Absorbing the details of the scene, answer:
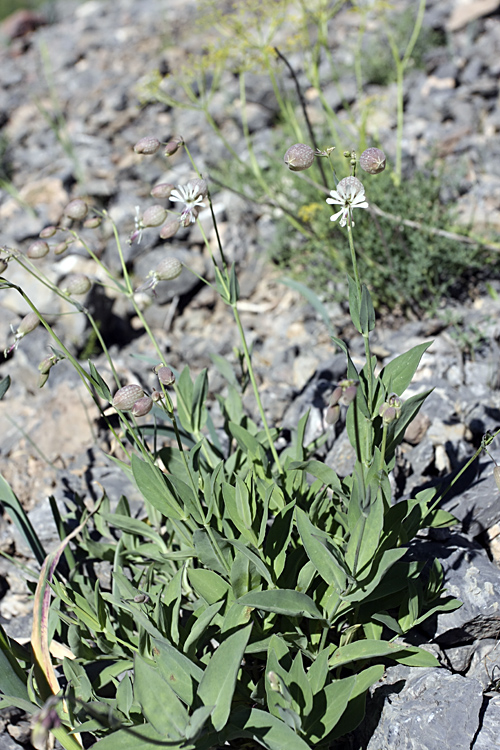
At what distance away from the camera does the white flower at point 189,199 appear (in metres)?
2.04

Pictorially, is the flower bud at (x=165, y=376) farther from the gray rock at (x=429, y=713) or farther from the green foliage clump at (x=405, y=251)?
the green foliage clump at (x=405, y=251)

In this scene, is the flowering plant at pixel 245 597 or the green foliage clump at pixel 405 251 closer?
the flowering plant at pixel 245 597

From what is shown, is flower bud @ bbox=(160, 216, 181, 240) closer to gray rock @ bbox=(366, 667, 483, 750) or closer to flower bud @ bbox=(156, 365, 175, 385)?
flower bud @ bbox=(156, 365, 175, 385)

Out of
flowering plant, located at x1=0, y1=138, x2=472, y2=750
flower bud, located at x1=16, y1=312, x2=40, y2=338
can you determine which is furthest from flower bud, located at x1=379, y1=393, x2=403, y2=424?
flower bud, located at x1=16, y1=312, x2=40, y2=338

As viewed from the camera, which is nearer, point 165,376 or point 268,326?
point 165,376

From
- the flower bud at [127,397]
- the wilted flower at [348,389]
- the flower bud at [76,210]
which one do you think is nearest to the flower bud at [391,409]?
the wilted flower at [348,389]

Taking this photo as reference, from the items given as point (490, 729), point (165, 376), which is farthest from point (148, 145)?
point (490, 729)

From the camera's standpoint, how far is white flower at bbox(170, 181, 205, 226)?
2.04 meters

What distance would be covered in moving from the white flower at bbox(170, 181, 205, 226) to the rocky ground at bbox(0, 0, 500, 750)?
30.7 inches

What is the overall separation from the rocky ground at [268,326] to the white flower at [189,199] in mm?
780

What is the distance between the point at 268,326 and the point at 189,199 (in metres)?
2.69

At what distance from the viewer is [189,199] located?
6.84 ft

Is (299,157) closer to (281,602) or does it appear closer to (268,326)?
(281,602)

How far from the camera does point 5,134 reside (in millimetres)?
8258
